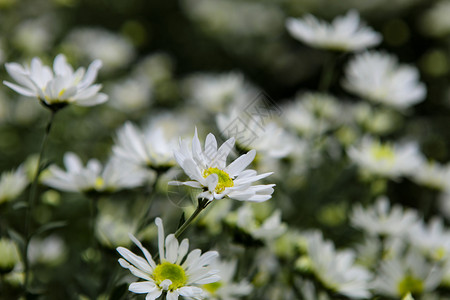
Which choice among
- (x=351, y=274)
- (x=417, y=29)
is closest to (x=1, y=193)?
(x=351, y=274)

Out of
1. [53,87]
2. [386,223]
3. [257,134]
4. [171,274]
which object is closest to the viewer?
[171,274]

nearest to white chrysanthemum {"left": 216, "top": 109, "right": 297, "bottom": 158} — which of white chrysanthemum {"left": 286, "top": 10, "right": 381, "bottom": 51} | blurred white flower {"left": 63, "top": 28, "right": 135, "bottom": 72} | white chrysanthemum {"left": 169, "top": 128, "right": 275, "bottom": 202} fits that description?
white chrysanthemum {"left": 169, "top": 128, "right": 275, "bottom": 202}

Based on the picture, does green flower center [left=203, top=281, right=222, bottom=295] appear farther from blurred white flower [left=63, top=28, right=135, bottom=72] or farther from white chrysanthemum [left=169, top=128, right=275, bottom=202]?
blurred white flower [left=63, top=28, right=135, bottom=72]

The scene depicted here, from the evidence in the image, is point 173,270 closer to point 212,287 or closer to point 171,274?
point 171,274

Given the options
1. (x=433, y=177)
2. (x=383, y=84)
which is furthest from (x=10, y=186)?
(x=433, y=177)

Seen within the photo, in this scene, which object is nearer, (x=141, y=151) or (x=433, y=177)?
(x=141, y=151)

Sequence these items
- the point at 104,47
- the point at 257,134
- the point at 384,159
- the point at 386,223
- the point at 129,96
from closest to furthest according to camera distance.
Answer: the point at 257,134 < the point at 386,223 < the point at 384,159 < the point at 129,96 < the point at 104,47

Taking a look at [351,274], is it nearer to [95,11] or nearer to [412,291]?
[412,291]

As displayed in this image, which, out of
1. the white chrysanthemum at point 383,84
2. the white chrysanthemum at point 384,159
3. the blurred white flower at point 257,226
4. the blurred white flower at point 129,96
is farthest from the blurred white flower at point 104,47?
the blurred white flower at point 257,226
